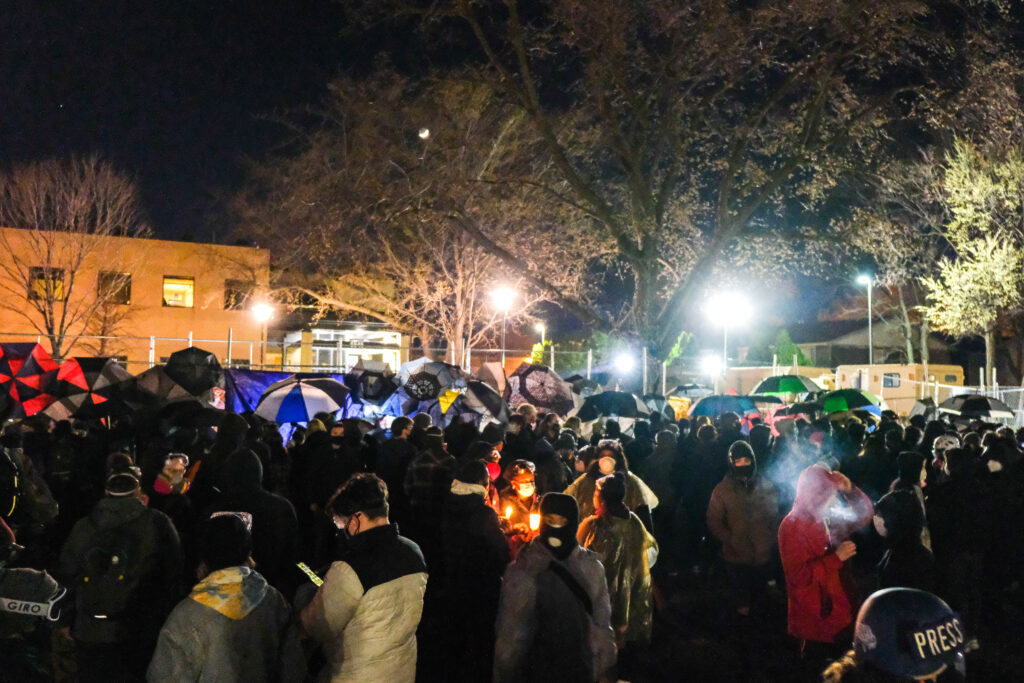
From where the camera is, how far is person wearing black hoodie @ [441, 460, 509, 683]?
552 centimetres

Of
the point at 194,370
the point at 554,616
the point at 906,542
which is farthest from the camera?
the point at 194,370

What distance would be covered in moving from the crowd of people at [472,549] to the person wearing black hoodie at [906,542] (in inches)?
0.7

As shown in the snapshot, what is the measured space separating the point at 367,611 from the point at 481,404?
1051cm

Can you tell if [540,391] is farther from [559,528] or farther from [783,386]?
[559,528]

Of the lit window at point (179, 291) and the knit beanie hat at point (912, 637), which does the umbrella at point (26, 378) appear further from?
the lit window at point (179, 291)

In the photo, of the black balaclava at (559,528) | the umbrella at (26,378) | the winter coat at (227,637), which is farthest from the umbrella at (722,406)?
the winter coat at (227,637)

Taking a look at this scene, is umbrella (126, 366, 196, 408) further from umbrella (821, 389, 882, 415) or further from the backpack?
umbrella (821, 389, 882, 415)

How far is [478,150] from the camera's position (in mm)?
25750

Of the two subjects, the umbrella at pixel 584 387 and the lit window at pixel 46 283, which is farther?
the lit window at pixel 46 283

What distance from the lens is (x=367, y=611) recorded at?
376 cm

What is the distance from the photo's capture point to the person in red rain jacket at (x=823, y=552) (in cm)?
600

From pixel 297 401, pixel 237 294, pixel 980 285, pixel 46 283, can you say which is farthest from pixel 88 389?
pixel 237 294

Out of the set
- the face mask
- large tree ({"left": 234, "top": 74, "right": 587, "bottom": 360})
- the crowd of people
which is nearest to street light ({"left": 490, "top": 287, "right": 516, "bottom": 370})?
large tree ({"left": 234, "top": 74, "right": 587, "bottom": 360})

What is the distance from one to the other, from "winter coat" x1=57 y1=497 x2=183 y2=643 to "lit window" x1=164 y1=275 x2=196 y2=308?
3333cm
